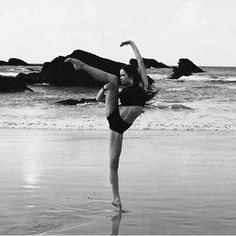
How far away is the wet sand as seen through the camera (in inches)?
200

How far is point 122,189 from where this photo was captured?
22.6 ft

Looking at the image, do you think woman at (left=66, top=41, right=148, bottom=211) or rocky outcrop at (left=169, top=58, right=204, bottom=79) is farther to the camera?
rocky outcrop at (left=169, top=58, right=204, bottom=79)

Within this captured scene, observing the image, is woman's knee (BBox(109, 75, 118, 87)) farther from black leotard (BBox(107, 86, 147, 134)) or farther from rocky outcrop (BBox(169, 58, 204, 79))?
rocky outcrop (BBox(169, 58, 204, 79))

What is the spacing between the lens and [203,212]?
18.3 feet

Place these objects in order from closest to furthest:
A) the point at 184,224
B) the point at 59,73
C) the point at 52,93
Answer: the point at 184,224
the point at 52,93
the point at 59,73

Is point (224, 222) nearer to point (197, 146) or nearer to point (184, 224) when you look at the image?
point (184, 224)

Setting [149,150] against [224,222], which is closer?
[224,222]

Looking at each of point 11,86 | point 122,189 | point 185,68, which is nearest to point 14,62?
point 185,68

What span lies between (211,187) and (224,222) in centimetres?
179

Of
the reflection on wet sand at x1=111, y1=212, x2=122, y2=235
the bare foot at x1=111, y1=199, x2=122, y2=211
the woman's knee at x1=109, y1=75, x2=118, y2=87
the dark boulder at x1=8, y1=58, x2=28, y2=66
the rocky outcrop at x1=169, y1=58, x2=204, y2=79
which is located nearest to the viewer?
the reflection on wet sand at x1=111, y1=212, x2=122, y2=235

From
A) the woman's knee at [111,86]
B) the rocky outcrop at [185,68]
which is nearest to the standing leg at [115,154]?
the woman's knee at [111,86]

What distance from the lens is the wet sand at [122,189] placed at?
5.09m

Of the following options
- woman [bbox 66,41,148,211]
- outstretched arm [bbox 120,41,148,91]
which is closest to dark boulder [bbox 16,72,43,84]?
outstretched arm [bbox 120,41,148,91]

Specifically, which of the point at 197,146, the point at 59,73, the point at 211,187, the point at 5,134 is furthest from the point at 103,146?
the point at 59,73
